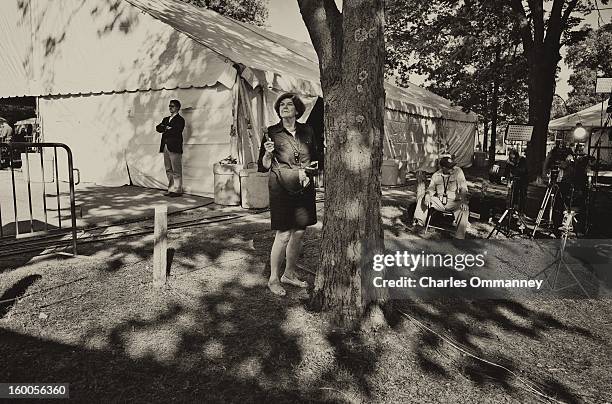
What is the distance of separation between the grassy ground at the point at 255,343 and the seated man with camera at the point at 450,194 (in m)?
2.30

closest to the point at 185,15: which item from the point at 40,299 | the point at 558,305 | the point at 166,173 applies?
the point at 166,173

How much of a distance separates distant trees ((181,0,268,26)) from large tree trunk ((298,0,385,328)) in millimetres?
31342

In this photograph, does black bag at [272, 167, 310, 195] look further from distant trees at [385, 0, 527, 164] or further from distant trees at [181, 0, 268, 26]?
distant trees at [181, 0, 268, 26]

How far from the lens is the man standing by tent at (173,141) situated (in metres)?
9.31

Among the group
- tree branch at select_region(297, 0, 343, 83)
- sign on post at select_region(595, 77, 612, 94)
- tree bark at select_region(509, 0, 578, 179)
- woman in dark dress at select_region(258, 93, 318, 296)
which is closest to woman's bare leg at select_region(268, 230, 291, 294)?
woman in dark dress at select_region(258, 93, 318, 296)

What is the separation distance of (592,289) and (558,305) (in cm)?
84

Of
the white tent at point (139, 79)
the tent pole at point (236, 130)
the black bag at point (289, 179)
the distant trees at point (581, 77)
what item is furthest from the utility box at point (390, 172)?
the distant trees at point (581, 77)

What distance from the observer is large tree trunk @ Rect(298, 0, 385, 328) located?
11.5 ft

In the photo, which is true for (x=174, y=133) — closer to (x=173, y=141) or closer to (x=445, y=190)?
(x=173, y=141)

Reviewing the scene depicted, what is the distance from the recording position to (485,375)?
3.29 meters

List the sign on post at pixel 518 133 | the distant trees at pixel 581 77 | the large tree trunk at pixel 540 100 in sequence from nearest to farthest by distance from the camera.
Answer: the sign on post at pixel 518 133, the large tree trunk at pixel 540 100, the distant trees at pixel 581 77

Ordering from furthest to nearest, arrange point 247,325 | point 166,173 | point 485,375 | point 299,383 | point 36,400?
point 166,173, point 247,325, point 485,375, point 299,383, point 36,400

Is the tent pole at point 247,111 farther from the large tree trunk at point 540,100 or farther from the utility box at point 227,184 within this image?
the large tree trunk at point 540,100

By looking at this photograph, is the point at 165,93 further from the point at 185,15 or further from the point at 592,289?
the point at 592,289
